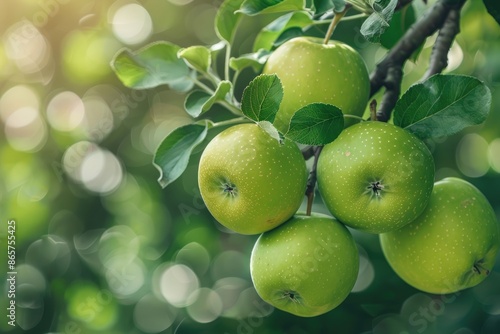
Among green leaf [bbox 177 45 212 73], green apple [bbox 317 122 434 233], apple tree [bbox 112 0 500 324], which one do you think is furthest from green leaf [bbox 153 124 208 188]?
green apple [bbox 317 122 434 233]

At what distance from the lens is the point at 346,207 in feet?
3.03

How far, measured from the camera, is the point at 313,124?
33.8 inches

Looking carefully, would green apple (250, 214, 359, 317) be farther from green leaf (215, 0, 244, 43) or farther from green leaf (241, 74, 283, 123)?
green leaf (215, 0, 244, 43)

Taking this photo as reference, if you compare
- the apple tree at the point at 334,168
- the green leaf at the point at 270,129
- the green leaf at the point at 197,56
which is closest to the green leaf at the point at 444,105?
the apple tree at the point at 334,168

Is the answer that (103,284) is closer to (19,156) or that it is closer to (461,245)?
(19,156)

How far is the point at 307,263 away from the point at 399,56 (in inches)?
17.2

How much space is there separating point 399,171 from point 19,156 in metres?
1.94

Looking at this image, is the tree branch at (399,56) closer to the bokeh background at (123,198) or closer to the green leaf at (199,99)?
the green leaf at (199,99)

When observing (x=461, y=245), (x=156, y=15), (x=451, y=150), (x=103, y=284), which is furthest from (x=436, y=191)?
(x=156, y=15)

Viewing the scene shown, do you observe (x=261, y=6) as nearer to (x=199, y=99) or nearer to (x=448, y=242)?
(x=199, y=99)

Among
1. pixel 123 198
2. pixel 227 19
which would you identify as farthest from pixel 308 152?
pixel 123 198

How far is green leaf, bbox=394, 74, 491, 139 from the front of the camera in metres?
0.90

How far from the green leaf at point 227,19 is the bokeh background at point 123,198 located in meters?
0.92

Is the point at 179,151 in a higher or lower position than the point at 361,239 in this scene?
higher
